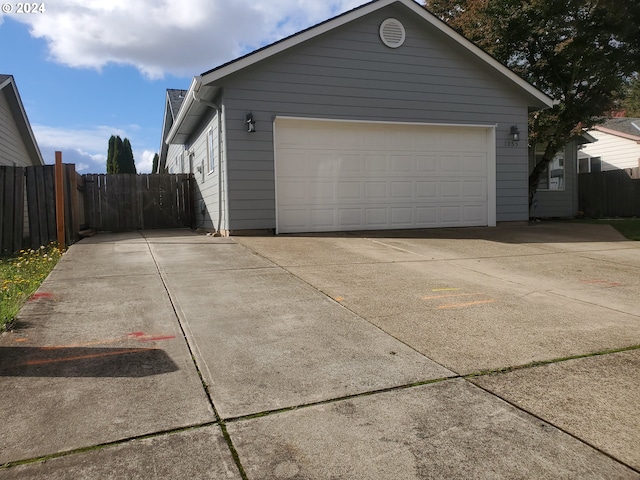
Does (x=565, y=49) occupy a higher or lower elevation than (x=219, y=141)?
higher

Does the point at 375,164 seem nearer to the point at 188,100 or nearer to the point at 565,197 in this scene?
the point at 188,100

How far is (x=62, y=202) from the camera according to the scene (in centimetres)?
919

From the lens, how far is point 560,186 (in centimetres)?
1617

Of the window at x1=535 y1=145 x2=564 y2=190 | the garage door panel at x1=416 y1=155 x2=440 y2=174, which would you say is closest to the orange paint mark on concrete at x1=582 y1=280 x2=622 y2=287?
the garage door panel at x1=416 y1=155 x2=440 y2=174

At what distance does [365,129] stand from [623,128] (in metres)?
18.0

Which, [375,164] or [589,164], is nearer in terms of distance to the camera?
[375,164]

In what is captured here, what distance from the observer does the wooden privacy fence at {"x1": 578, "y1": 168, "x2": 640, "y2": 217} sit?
1709cm

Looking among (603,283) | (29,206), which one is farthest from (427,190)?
(29,206)

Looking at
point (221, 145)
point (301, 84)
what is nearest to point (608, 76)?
point (301, 84)

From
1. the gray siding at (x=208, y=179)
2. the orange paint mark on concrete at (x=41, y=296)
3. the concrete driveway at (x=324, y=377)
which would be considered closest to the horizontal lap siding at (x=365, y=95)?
the gray siding at (x=208, y=179)

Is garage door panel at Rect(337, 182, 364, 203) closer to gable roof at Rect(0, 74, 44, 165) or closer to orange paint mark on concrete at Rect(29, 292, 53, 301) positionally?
orange paint mark on concrete at Rect(29, 292, 53, 301)

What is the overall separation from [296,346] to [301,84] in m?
7.74

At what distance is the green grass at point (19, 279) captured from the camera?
158 inches

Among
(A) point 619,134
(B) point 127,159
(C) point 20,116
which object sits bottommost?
(C) point 20,116
